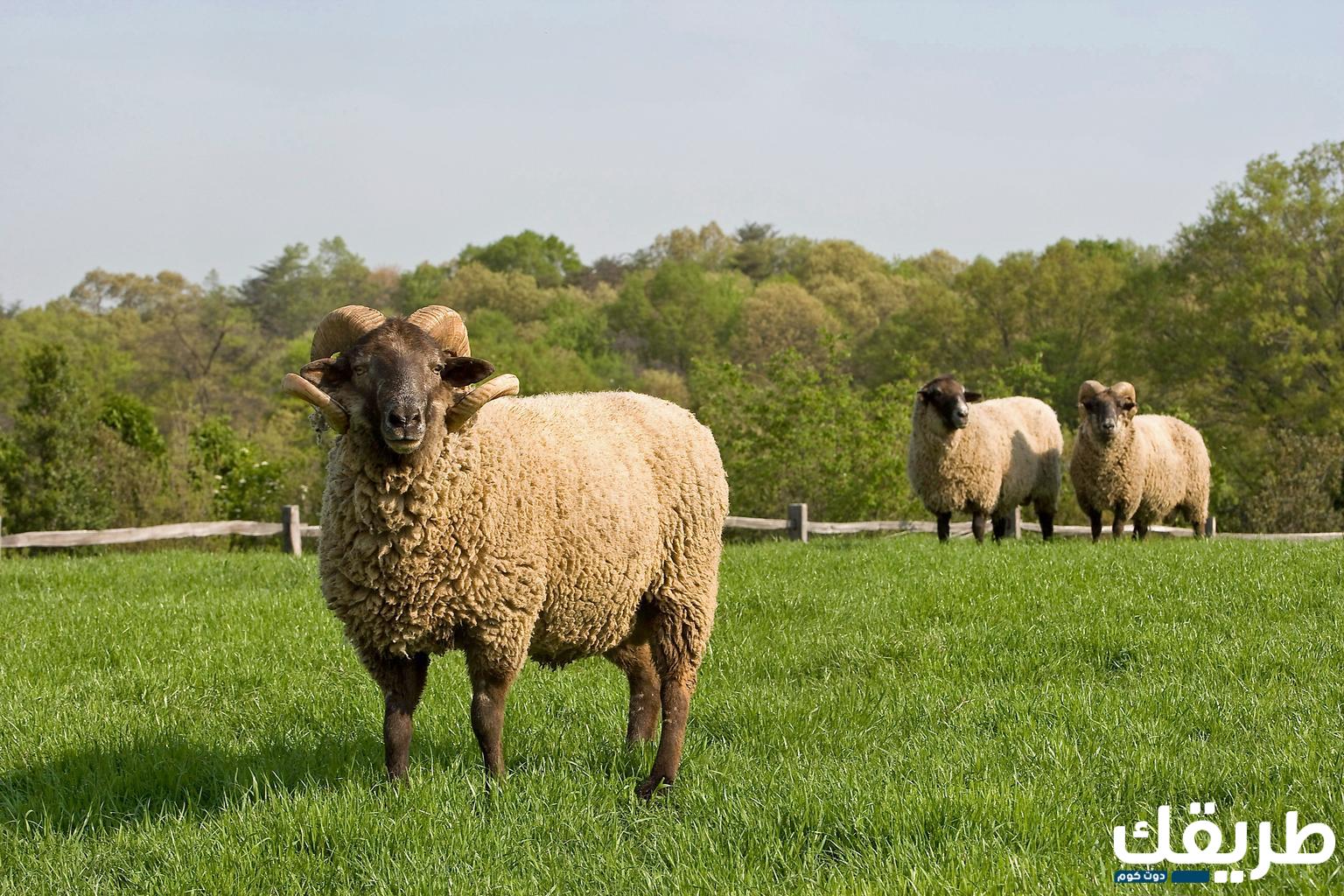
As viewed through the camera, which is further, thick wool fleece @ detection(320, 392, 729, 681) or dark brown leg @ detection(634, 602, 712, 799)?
dark brown leg @ detection(634, 602, 712, 799)

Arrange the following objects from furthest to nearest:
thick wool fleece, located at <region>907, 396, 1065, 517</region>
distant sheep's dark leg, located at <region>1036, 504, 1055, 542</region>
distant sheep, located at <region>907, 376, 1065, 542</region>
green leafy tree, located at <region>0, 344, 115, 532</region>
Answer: green leafy tree, located at <region>0, 344, 115, 532</region> < distant sheep's dark leg, located at <region>1036, 504, 1055, 542</region> < thick wool fleece, located at <region>907, 396, 1065, 517</region> < distant sheep, located at <region>907, 376, 1065, 542</region>

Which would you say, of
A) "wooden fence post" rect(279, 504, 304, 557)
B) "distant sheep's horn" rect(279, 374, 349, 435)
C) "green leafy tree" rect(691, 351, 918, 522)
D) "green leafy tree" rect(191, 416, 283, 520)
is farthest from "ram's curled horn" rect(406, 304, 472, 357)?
"green leafy tree" rect(191, 416, 283, 520)

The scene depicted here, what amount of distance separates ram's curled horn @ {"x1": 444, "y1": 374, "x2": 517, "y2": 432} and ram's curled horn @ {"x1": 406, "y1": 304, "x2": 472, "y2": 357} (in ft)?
0.70

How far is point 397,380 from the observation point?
5.24 metres

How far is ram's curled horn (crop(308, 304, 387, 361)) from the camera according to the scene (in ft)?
18.6

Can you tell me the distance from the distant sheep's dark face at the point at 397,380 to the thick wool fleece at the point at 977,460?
37.4 feet

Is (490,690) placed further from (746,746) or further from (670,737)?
(746,746)

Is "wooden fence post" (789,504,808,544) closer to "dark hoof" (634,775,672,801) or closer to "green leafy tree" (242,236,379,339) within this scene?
"dark hoof" (634,775,672,801)

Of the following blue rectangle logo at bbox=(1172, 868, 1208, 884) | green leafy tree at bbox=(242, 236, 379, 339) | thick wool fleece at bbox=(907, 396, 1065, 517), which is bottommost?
blue rectangle logo at bbox=(1172, 868, 1208, 884)

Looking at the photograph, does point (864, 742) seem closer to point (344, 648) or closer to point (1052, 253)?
point (344, 648)

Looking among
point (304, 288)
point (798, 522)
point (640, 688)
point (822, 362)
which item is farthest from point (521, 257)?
point (640, 688)

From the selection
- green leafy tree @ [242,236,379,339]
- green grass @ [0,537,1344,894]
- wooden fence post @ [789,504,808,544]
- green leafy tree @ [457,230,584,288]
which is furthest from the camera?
green leafy tree @ [457,230,584,288]

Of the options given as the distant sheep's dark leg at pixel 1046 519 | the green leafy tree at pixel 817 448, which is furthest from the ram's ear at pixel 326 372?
the green leafy tree at pixel 817 448

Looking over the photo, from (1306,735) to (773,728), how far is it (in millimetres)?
2562
